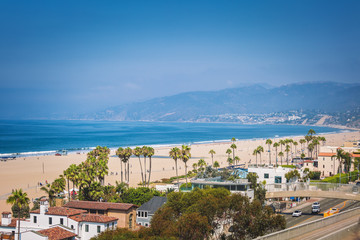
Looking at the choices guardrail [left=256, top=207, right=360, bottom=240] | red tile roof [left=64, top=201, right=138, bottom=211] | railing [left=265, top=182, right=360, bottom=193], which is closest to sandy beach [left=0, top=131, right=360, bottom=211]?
red tile roof [left=64, top=201, right=138, bottom=211]

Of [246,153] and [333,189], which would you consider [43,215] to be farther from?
[246,153]

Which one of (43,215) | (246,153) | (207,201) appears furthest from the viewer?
(246,153)

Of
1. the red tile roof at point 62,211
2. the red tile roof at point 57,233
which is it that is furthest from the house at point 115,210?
the red tile roof at point 57,233

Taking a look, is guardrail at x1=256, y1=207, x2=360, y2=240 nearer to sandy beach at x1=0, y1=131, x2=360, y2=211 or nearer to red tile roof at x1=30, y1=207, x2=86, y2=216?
red tile roof at x1=30, y1=207, x2=86, y2=216

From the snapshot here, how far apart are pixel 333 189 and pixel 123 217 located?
75.3 ft

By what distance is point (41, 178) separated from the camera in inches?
3147

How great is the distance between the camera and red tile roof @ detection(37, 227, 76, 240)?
28516mm

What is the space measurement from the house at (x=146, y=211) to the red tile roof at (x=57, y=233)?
1024 centimetres

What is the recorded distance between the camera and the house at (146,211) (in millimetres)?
39384

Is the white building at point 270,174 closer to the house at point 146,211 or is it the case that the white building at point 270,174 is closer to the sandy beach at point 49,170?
the house at point 146,211

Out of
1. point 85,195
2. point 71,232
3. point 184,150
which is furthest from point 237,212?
point 184,150

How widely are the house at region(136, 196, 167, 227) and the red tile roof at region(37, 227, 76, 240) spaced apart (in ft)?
33.6

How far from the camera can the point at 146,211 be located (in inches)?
1571

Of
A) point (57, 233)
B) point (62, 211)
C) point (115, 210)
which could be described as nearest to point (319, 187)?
point (115, 210)
